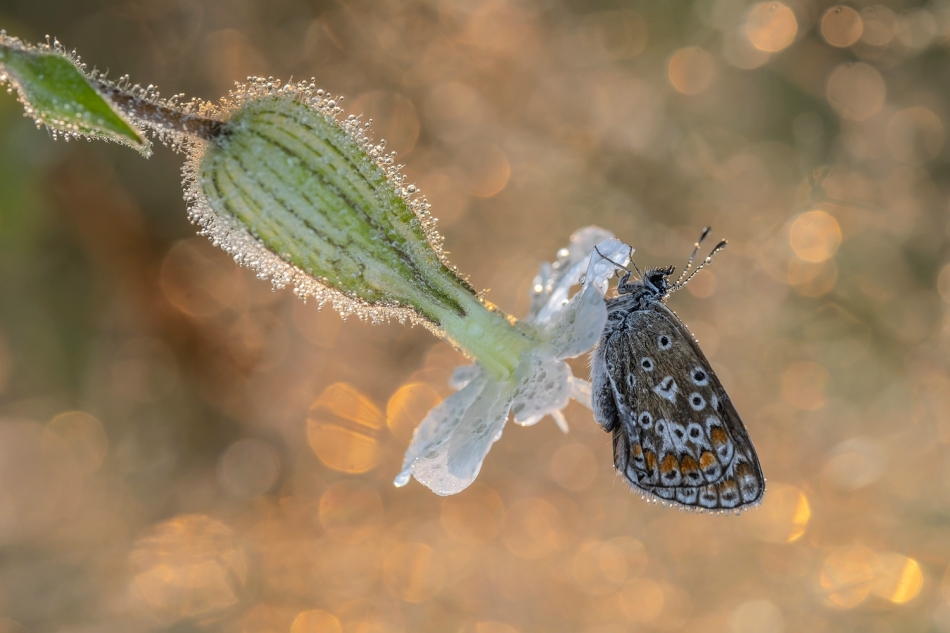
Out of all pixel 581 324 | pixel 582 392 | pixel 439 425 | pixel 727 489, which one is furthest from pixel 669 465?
pixel 439 425

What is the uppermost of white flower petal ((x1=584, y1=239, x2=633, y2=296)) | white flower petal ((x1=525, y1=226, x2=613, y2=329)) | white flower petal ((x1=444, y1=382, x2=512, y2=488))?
white flower petal ((x1=525, y1=226, x2=613, y2=329))

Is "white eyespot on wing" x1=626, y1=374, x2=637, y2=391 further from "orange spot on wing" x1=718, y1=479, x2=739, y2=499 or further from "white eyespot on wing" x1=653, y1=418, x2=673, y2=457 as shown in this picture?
"orange spot on wing" x1=718, y1=479, x2=739, y2=499

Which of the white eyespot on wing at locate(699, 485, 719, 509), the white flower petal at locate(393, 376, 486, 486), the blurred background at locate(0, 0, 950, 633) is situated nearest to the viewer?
the white flower petal at locate(393, 376, 486, 486)

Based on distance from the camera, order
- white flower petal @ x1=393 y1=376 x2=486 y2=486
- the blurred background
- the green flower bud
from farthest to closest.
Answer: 1. the blurred background
2. white flower petal @ x1=393 y1=376 x2=486 y2=486
3. the green flower bud

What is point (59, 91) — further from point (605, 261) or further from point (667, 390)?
point (667, 390)

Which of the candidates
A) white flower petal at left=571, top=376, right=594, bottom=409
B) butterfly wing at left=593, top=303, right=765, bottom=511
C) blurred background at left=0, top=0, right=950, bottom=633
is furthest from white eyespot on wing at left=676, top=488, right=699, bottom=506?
blurred background at left=0, top=0, right=950, bottom=633

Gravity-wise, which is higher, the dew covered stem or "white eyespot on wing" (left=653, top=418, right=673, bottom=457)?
the dew covered stem

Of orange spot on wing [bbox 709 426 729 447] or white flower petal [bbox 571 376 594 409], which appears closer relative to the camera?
orange spot on wing [bbox 709 426 729 447]
